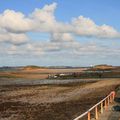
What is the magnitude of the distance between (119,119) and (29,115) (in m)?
9.15

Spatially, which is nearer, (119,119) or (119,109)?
(119,119)

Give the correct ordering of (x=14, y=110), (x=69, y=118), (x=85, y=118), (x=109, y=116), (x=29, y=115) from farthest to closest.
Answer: (x=14, y=110) → (x=29, y=115) → (x=69, y=118) → (x=85, y=118) → (x=109, y=116)

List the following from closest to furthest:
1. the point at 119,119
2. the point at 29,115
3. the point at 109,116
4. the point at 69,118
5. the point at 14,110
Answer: the point at 119,119, the point at 109,116, the point at 69,118, the point at 29,115, the point at 14,110

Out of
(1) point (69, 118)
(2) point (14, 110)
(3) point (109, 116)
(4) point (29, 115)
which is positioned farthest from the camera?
(2) point (14, 110)

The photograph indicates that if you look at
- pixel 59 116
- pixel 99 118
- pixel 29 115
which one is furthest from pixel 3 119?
pixel 99 118

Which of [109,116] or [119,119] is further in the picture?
[109,116]

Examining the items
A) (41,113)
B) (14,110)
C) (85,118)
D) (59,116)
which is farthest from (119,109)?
(14,110)

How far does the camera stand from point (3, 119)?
26547 millimetres

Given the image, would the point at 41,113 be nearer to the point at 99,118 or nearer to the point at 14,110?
the point at 14,110

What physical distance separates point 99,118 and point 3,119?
25.9 feet

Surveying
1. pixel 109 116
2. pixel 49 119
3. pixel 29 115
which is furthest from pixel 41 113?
pixel 109 116

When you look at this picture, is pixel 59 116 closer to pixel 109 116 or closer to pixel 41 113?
pixel 41 113

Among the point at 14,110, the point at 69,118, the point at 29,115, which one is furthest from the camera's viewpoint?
the point at 14,110

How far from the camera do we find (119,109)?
24984mm
